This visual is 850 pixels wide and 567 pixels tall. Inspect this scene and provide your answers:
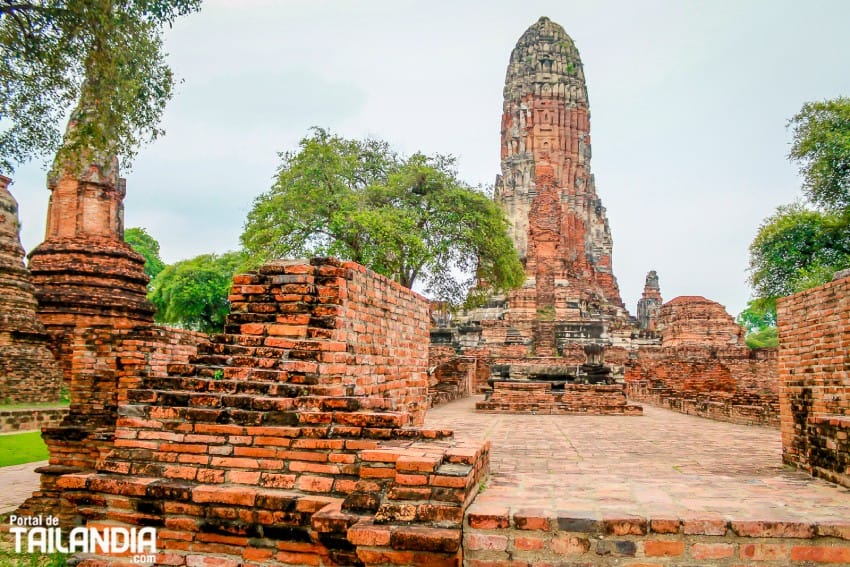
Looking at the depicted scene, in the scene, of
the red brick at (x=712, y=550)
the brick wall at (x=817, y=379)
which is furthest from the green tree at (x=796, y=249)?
the red brick at (x=712, y=550)

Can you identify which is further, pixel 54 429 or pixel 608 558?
pixel 54 429

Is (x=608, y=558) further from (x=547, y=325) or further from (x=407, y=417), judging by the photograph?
(x=547, y=325)

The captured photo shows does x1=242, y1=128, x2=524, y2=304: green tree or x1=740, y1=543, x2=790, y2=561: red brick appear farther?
x1=242, y1=128, x2=524, y2=304: green tree

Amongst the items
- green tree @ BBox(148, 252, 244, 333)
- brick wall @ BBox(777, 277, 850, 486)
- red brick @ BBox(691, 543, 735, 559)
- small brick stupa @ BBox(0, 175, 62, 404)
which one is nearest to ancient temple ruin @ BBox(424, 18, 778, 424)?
brick wall @ BBox(777, 277, 850, 486)

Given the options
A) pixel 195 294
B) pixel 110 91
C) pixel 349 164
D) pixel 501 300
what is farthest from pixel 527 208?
pixel 110 91

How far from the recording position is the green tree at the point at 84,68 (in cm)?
711

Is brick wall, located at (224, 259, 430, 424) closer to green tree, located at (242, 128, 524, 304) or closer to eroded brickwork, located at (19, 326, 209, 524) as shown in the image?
eroded brickwork, located at (19, 326, 209, 524)

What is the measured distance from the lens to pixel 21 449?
9281mm

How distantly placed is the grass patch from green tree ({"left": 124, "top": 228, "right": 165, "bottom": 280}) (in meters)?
29.5

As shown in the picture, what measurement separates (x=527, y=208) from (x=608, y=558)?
31.1 metres

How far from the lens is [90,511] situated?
3314mm

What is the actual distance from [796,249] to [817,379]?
14.4 m

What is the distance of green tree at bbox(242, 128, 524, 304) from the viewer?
1466 centimetres

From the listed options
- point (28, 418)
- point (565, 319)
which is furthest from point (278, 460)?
point (565, 319)
